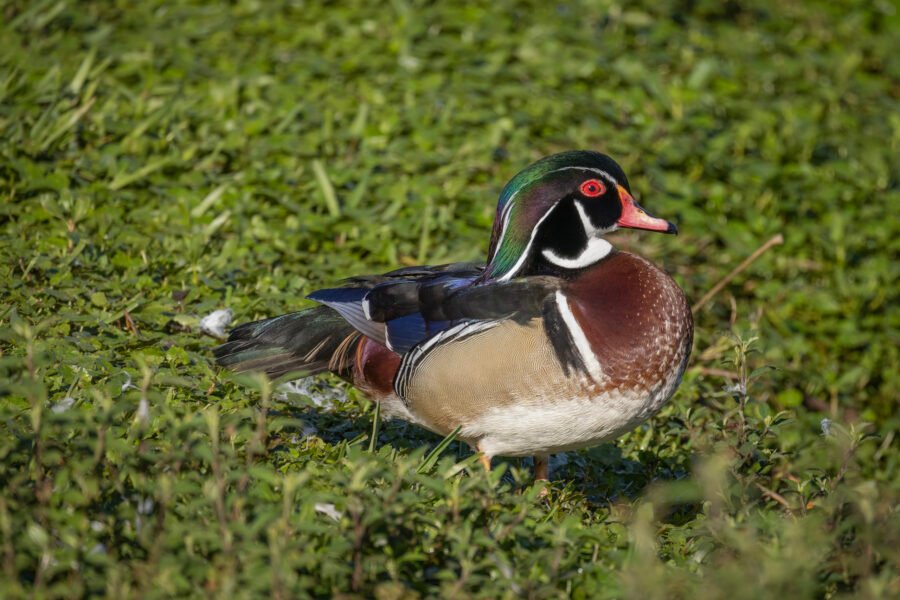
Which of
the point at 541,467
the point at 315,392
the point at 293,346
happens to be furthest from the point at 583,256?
the point at 315,392

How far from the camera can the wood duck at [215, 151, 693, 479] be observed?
316 cm

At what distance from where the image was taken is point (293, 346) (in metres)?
3.56

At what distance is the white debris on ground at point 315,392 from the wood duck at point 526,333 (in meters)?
0.29

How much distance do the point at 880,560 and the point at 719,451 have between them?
73 centimetres

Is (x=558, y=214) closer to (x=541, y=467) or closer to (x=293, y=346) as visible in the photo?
(x=541, y=467)

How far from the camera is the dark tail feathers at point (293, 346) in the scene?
3.53 m

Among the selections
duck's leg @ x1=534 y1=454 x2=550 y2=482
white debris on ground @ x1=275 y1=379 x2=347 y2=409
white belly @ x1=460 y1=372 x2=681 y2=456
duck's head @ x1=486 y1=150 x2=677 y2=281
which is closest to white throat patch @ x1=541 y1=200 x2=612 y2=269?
duck's head @ x1=486 y1=150 x2=677 y2=281

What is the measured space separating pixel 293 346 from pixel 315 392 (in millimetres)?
411

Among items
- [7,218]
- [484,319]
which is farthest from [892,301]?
[7,218]

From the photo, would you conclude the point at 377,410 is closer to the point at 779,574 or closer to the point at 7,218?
the point at 779,574

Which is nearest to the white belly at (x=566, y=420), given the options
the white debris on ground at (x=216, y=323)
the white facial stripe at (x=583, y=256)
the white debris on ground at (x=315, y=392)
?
the white facial stripe at (x=583, y=256)

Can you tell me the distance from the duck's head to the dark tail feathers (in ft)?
1.75

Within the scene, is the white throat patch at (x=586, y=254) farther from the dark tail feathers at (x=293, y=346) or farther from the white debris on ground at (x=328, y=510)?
the white debris on ground at (x=328, y=510)

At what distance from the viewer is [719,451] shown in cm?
333
